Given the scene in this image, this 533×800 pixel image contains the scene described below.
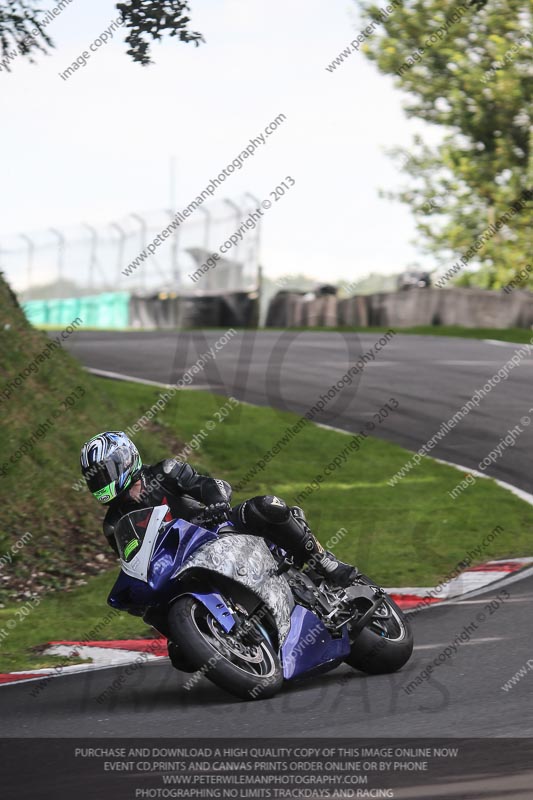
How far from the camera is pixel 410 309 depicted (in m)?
35.5

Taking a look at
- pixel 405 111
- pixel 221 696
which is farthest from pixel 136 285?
pixel 221 696

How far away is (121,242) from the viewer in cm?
3822

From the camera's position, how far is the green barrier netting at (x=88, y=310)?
132 ft

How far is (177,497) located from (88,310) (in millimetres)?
35078

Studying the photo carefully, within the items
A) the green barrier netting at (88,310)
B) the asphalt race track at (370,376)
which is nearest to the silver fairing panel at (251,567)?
the asphalt race track at (370,376)

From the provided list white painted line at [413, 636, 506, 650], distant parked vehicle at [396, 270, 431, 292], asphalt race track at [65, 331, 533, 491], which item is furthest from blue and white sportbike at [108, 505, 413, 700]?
distant parked vehicle at [396, 270, 431, 292]

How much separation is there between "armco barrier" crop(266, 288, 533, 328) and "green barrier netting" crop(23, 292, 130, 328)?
5.16 meters

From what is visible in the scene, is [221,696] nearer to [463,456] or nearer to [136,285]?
[463,456]

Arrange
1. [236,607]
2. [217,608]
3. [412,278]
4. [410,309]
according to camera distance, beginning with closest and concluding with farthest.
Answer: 1. [217,608]
2. [236,607]
3. [410,309]
4. [412,278]

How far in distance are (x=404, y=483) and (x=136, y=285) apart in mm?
24122

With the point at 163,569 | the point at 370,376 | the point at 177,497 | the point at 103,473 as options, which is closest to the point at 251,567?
the point at 163,569

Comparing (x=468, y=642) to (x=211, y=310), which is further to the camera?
(x=211, y=310)

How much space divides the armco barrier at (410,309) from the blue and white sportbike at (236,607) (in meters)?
26.1

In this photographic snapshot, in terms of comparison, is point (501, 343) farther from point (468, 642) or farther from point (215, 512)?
point (215, 512)
